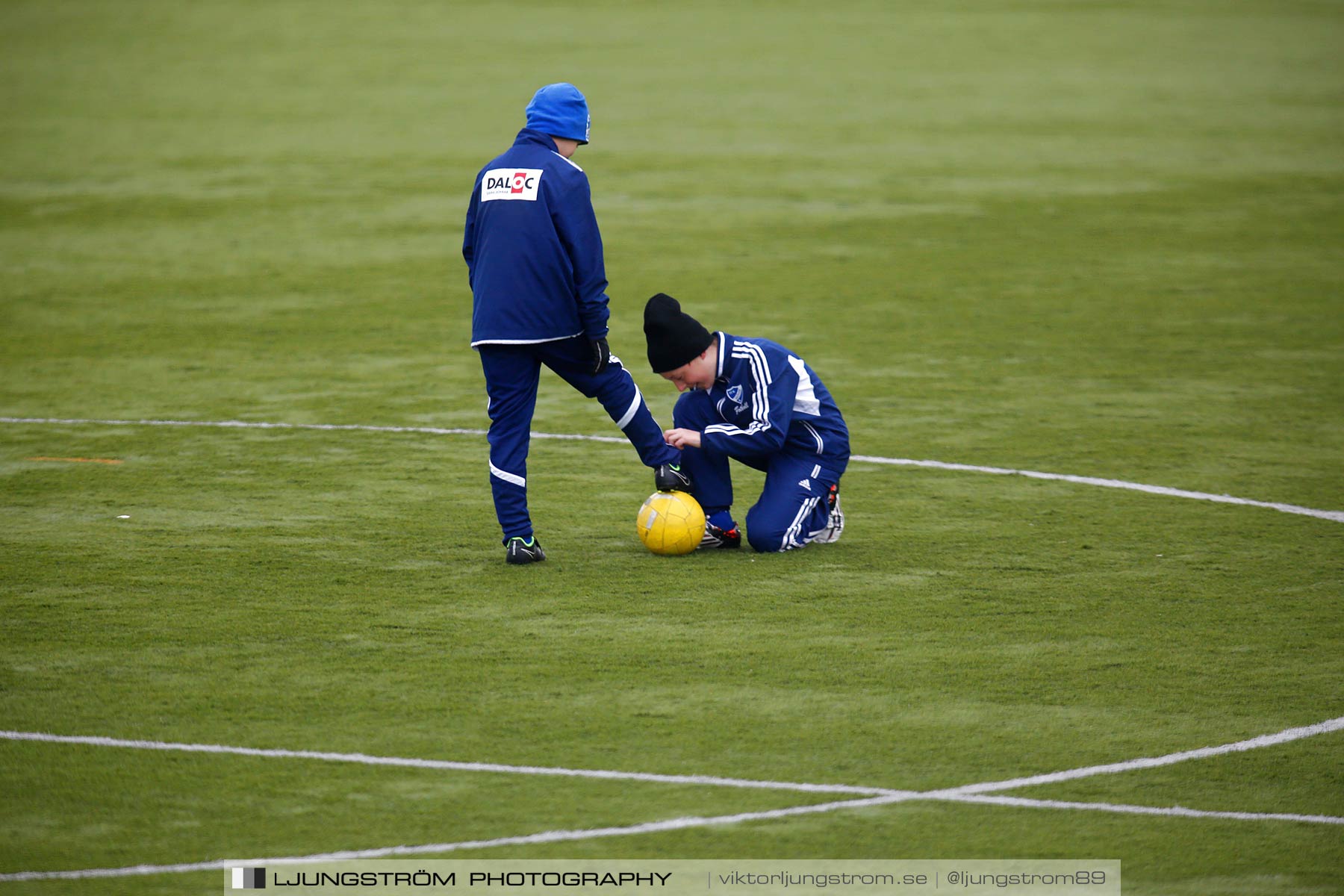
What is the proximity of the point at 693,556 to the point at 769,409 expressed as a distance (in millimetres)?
805

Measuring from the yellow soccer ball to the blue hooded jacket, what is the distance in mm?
922

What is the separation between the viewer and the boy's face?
8.11 metres

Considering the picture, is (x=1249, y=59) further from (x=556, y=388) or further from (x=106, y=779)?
(x=106, y=779)

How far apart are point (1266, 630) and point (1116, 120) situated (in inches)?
845

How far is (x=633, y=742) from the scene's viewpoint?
5.91 m

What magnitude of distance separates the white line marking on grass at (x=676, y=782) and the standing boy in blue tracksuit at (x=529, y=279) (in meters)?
2.36

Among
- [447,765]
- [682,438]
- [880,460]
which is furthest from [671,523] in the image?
[447,765]

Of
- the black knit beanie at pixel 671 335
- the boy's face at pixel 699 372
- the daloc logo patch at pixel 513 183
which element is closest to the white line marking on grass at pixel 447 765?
the black knit beanie at pixel 671 335

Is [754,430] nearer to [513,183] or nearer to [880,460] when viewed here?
[513,183]

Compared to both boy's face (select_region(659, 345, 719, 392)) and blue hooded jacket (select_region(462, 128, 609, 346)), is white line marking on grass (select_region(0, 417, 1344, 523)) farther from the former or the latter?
blue hooded jacket (select_region(462, 128, 609, 346))

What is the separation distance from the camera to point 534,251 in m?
7.81

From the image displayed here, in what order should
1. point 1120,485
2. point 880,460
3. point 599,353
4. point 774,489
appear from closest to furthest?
point 599,353, point 774,489, point 1120,485, point 880,460

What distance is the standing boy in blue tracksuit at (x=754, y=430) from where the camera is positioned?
26.4 ft

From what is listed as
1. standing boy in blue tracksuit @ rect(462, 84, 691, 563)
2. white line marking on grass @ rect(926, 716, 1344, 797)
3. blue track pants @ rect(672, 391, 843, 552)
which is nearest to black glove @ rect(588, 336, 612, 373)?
standing boy in blue tracksuit @ rect(462, 84, 691, 563)
